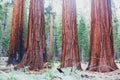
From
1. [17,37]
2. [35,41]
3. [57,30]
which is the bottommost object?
[35,41]

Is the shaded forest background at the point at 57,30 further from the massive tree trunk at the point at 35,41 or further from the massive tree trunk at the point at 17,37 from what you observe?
the massive tree trunk at the point at 35,41

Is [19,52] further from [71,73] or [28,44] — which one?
[71,73]

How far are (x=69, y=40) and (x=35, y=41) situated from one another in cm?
131

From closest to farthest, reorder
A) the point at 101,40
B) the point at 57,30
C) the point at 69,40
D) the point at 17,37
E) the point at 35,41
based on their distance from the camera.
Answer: the point at 101,40
the point at 69,40
the point at 35,41
the point at 17,37
the point at 57,30

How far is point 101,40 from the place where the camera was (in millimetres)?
9469

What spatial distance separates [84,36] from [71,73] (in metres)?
29.2

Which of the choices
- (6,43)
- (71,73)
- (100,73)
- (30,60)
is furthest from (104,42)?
(6,43)

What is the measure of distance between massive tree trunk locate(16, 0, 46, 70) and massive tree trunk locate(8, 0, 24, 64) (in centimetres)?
402

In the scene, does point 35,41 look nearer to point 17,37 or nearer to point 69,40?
point 69,40

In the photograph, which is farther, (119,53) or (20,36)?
(119,53)

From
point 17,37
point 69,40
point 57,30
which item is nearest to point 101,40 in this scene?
point 69,40

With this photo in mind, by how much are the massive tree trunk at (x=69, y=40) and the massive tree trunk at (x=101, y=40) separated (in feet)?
2.12

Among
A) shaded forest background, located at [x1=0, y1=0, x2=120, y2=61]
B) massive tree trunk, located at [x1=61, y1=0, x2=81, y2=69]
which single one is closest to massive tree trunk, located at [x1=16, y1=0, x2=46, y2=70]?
massive tree trunk, located at [x1=61, y1=0, x2=81, y2=69]

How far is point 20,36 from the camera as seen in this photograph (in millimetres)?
14914
